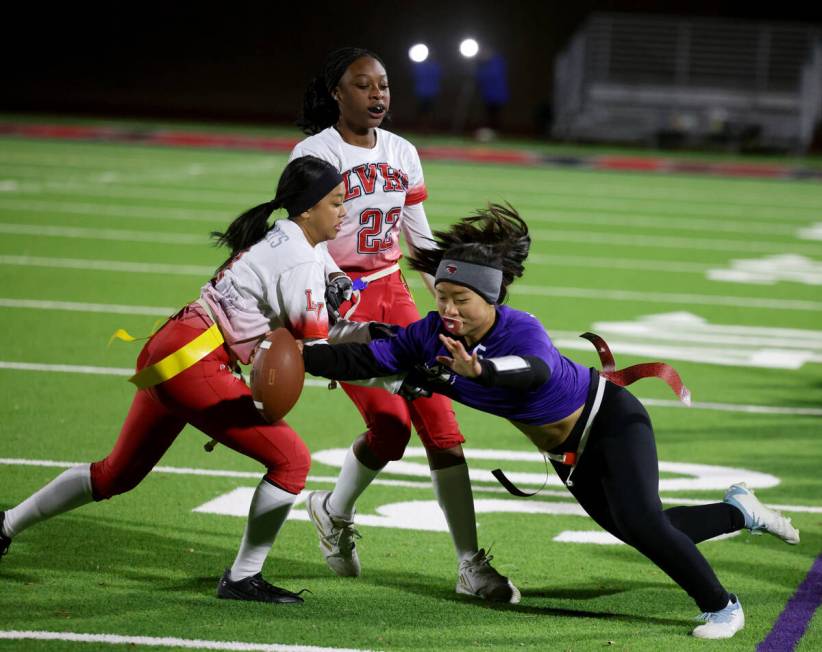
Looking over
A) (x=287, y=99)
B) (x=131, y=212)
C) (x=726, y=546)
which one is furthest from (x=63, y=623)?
(x=287, y=99)

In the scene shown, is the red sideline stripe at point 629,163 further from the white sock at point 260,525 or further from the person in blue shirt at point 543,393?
the white sock at point 260,525

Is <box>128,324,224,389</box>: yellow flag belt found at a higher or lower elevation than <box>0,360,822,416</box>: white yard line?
higher

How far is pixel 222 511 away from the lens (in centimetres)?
588

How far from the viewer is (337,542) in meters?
5.13

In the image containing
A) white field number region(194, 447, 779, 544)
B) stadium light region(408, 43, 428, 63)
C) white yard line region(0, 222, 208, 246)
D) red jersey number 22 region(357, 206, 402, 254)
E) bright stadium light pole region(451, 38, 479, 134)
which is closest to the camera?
red jersey number 22 region(357, 206, 402, 254)

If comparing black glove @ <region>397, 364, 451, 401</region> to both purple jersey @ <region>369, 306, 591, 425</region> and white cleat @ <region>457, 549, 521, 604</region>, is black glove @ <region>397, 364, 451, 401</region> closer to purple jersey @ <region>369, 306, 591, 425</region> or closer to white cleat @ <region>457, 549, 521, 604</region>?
purple jersey @ <region>369, 306, 591, 425</region>

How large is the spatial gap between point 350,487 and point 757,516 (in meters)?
1.56

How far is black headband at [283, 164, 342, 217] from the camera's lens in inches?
187

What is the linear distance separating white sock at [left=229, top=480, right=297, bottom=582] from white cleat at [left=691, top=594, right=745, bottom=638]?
1.46 metres

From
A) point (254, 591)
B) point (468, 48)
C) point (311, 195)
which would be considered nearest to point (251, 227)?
point (311, 195)

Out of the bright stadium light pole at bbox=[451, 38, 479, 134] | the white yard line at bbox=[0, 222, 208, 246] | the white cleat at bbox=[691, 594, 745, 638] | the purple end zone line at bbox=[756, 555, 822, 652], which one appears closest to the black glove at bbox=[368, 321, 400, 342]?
the white cleat at bbox=[691, 594, 745, 638]

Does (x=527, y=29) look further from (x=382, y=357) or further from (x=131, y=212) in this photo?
(x=382, y=357)

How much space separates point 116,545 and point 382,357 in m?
1.55

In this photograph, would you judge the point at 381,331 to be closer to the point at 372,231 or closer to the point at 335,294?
the point at 335,294
